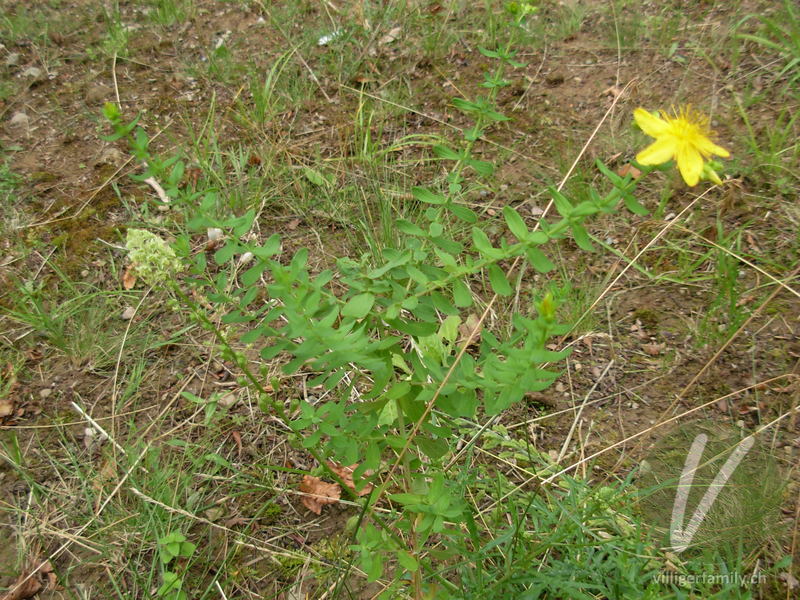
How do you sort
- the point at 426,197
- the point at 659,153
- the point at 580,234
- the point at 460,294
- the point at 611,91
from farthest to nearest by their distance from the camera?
the point at 611,91
the point at 426,197
the point at 460,294
the point at 580,234
the point at 659,153

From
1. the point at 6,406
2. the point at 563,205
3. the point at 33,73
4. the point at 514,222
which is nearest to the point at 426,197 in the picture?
the point at 514,222

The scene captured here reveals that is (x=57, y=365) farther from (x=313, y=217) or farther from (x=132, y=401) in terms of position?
(x=313, y=217)

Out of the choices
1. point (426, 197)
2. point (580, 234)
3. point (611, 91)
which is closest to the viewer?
point (580, 234)

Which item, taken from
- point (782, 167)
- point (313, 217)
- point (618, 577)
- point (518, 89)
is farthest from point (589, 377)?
point (518, 89)

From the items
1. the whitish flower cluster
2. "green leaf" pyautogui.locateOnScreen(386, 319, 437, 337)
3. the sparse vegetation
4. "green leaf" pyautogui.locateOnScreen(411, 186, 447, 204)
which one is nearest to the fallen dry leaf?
the sparse vegetation

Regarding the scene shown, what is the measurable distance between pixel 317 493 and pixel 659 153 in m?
1.51

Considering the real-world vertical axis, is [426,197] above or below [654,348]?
above

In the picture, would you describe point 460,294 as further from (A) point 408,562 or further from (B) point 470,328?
(B) point 470,328

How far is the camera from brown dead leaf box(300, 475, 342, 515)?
2.07 metres

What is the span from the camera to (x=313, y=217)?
2.86 m

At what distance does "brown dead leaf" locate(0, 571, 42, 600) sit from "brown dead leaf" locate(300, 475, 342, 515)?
2.74 feet

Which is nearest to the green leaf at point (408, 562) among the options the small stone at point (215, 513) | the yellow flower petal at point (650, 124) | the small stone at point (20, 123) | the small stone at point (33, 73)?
the small stone at point (215, 513)

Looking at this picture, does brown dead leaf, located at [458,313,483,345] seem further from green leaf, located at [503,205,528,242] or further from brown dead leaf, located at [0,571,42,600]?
brown dead leaf, located at [0,571,42,600]

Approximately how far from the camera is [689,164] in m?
1.32
